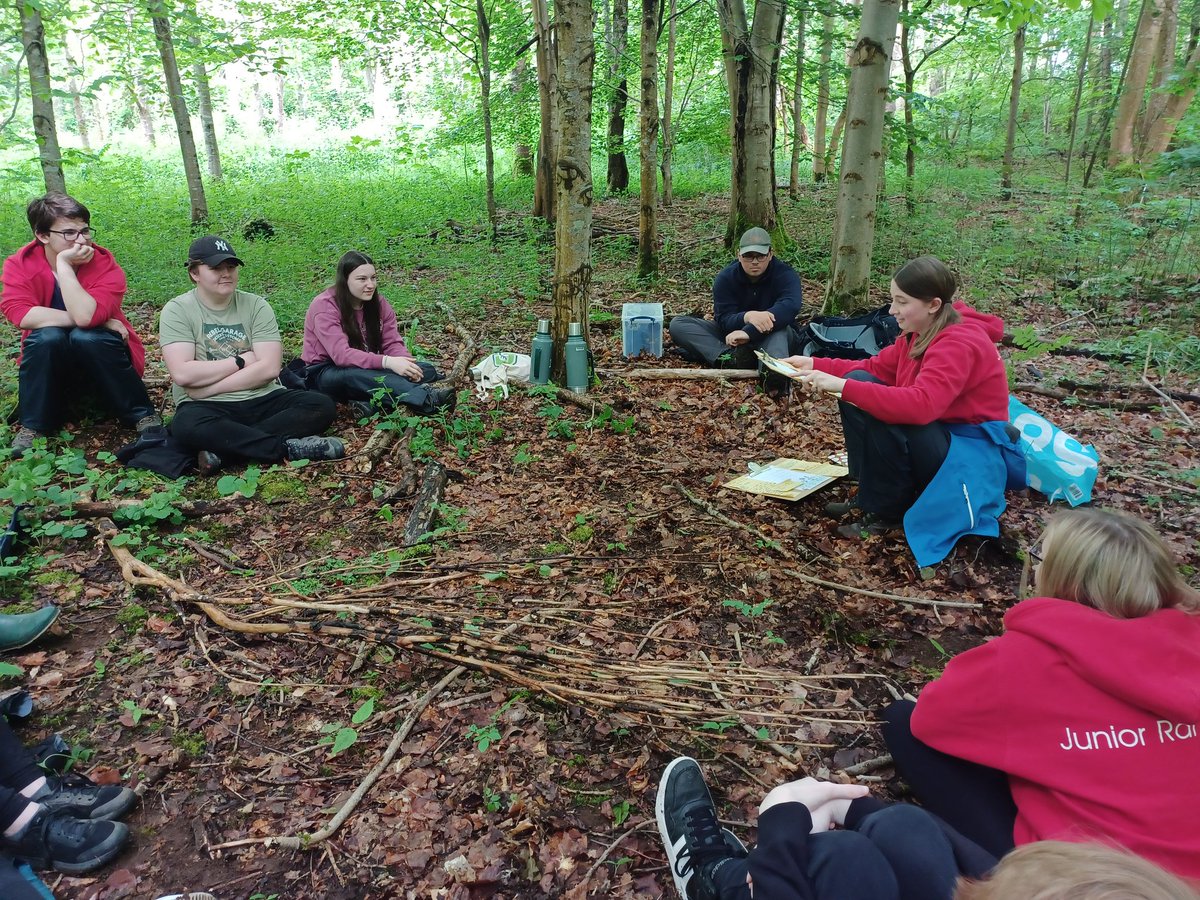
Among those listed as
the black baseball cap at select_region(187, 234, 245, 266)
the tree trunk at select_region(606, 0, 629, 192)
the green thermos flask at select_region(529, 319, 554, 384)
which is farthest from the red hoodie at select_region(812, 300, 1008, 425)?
the tree trunk at select_region(606, 0, 629, 192)

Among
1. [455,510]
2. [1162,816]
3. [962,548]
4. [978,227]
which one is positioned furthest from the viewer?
[978,227]

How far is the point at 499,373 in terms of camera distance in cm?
562

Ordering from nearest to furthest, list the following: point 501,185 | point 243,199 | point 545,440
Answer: point 545,440, point 243,199, point 501,185

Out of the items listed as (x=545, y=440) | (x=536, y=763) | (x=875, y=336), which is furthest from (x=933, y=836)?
(x=875, y=336)

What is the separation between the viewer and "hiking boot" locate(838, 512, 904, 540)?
380cm

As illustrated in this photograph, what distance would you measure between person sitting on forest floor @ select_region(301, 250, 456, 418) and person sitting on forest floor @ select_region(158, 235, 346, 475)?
367 millimetres

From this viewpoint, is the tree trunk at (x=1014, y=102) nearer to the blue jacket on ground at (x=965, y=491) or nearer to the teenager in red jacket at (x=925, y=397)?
the teenager in red jacket at (x=925, y=397)

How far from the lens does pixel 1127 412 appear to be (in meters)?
5.31

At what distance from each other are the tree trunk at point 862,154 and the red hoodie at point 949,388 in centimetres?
302

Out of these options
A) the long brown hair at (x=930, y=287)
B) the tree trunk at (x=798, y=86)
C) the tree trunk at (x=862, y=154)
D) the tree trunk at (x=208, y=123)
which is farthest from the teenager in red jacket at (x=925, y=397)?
the tree trunk at (x=208, y=123)

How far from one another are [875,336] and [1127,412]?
1933 millimetres

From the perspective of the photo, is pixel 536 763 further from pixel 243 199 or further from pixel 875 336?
pixel 243 199

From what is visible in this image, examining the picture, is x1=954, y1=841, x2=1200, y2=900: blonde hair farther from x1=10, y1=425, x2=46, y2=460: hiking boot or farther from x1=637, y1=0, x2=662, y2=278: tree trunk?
x1=637, y1=0, x2=662, y2=278: tree trunk

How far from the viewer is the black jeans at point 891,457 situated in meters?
3.52
